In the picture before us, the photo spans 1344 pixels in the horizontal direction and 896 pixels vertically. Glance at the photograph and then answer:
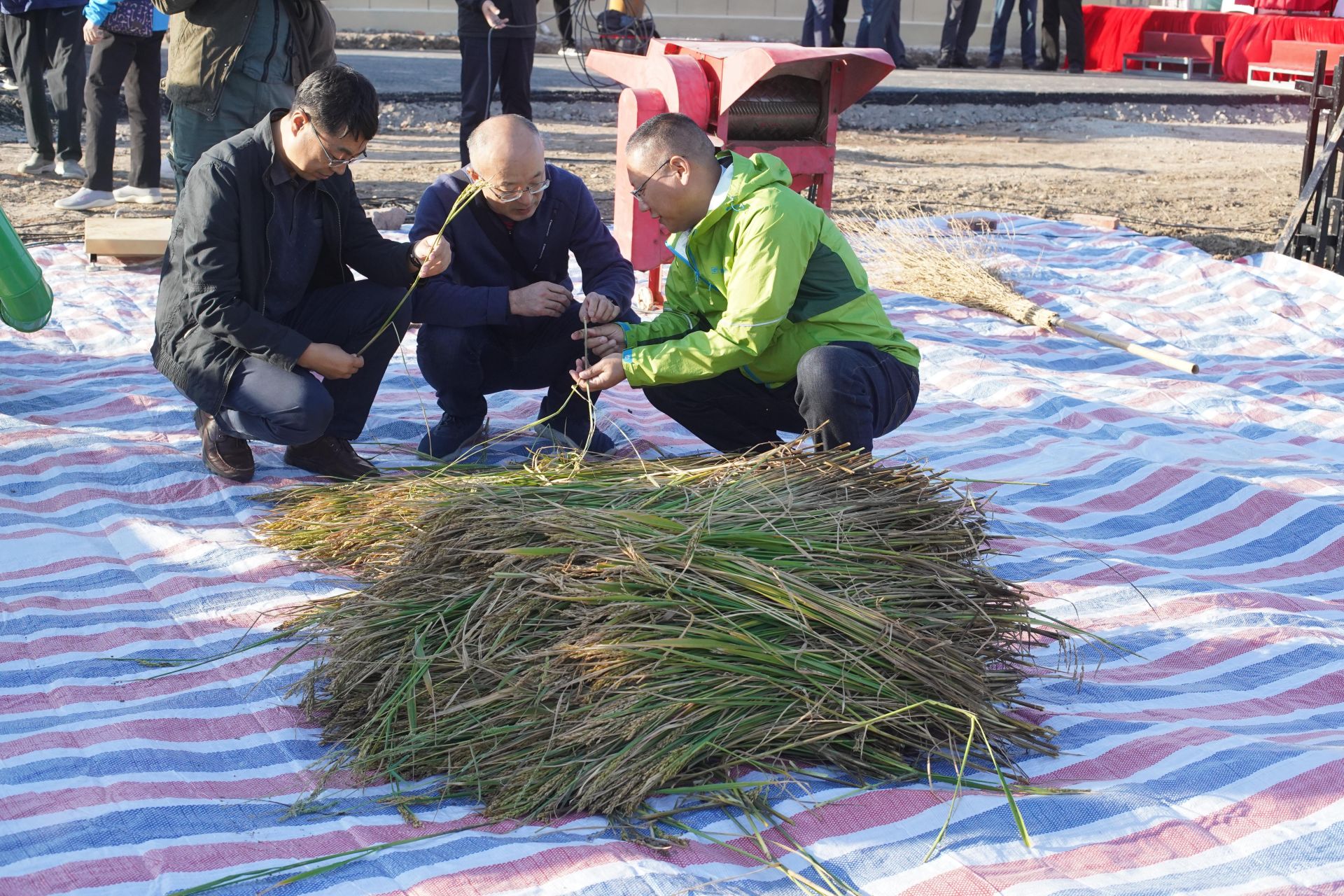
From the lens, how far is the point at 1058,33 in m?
16.1

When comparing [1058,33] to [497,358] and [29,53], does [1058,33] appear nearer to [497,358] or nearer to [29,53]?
[29,53]

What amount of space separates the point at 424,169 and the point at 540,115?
302cm

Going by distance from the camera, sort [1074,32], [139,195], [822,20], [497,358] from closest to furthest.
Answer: [497,358] < [139,195] < [822,20] < [1074,32]

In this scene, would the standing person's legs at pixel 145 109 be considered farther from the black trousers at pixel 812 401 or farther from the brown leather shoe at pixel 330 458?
the black trousers at pixel 812 401

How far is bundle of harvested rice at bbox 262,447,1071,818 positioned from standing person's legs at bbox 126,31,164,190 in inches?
191

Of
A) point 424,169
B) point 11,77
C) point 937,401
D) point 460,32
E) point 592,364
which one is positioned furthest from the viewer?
point 11,77

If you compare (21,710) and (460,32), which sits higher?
(460,32)

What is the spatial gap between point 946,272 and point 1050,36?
1212 centimetres

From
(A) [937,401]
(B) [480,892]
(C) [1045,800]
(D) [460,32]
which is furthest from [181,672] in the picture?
(D) [460,32]

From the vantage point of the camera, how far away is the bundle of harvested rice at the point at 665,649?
6.37 ft

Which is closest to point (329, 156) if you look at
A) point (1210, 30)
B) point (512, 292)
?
point (512, 292)

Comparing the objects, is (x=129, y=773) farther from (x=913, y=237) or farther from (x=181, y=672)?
(x=913, y=237)

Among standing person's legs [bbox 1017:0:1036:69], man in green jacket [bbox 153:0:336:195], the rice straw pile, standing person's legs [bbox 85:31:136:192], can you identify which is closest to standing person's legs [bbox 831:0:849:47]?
standing person's legs [bbox 1017:0:1036:69]

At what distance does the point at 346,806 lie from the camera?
194cm
